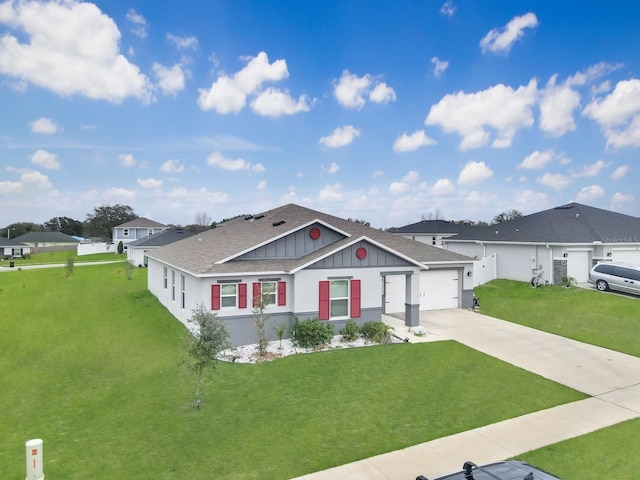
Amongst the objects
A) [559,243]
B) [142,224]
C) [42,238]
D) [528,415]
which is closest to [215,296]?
[528,415]

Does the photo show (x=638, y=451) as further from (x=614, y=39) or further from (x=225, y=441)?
(x=614, y=39)

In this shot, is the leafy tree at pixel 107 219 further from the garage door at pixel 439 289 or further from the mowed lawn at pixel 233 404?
the garage door at pixel 439 289

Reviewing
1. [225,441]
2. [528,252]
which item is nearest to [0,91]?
[225,441]

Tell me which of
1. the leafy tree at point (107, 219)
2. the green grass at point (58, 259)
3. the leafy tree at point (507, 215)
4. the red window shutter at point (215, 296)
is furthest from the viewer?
the leafy tree at point (107, 219)

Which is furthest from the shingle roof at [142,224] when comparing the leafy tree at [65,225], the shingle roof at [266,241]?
the leafy tree at [65,225]

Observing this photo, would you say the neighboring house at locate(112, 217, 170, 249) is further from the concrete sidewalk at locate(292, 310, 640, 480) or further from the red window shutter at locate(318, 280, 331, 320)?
the concrete sidewalk at locate(292, 310, 640, 480)

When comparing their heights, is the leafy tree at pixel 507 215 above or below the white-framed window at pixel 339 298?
above

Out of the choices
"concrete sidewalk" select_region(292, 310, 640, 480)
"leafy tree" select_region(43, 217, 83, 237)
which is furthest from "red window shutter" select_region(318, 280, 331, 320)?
"leafy tree" select_region(43, 217, 83, 237)
